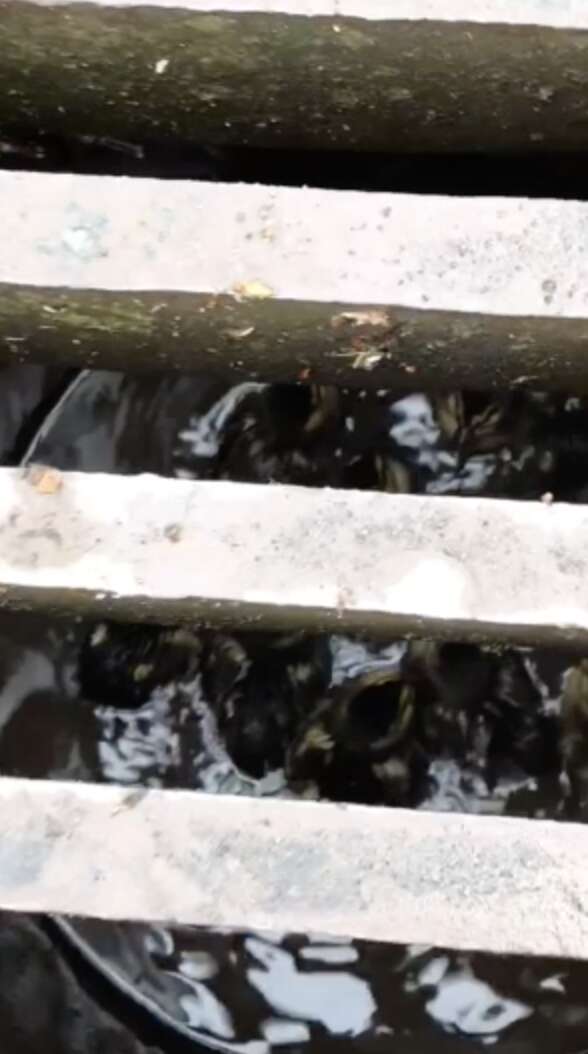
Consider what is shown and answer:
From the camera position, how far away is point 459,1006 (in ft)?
3.84

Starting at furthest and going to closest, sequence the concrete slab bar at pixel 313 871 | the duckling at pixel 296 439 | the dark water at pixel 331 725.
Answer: the duckling at pixel 296 439, the dark water at pixel 331 725, the concrete slab bar at pixel 313 871

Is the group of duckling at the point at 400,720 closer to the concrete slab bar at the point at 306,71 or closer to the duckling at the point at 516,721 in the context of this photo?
the duckling at the point at 516,721

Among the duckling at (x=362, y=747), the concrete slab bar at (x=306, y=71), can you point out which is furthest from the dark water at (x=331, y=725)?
the concrete slab bar at (x=306, y=71)

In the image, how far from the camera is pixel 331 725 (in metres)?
1.20

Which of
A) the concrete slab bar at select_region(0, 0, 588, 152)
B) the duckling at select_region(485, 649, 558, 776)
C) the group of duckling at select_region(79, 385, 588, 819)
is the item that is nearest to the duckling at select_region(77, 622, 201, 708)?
the group of duckling at select_region(79, 385, 588, 819)

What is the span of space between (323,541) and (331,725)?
45 cm

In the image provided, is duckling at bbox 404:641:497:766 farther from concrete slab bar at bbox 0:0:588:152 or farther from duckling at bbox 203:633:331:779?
concrete slab bar at bbox 0:0:588:152

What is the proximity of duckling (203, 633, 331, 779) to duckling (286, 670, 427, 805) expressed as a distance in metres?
0.01

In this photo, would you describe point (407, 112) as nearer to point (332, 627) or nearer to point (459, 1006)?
point (332, 627)

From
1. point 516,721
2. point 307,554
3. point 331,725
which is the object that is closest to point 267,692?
point 331,725

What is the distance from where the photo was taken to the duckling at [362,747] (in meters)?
1.19

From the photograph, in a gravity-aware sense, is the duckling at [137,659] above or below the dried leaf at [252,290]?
below

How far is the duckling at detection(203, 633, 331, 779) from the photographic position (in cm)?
121

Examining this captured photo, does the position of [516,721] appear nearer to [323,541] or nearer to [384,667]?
[384,667]
